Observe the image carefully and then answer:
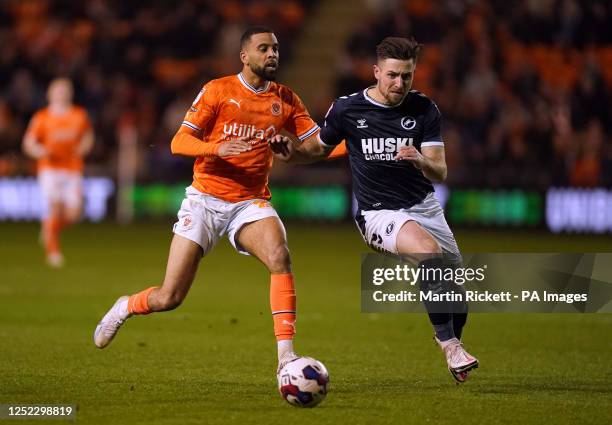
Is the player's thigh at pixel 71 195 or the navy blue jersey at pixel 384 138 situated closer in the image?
the navy blue jersey at pixel 384 138

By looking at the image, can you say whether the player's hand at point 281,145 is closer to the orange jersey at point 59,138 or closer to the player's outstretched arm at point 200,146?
the player's outstretched arm at point 200,146

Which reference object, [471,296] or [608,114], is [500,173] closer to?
[608,114]

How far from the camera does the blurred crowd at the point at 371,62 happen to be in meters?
21.2

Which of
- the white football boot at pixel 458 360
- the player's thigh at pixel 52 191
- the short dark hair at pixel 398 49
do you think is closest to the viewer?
the white football boot at pixel 458 360

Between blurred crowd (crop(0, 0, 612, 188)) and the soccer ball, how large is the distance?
46.7 feet

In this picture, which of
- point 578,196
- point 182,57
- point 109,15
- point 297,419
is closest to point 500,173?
point 578,196

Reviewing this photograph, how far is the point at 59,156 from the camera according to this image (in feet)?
56.1

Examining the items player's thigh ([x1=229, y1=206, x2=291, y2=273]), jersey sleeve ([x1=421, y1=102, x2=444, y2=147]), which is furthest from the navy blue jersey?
player's thigh ([x1=229, y1=206, x2=291, y2=273])

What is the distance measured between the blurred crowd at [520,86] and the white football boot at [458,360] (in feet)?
43.2

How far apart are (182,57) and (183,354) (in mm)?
16933

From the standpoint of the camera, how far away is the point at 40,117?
677 inches

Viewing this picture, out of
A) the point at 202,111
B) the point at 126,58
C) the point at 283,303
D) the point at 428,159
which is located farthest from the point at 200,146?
the point at 126,58

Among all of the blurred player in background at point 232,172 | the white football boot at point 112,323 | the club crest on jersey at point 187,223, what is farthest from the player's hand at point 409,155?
the white football boot at point 112,323

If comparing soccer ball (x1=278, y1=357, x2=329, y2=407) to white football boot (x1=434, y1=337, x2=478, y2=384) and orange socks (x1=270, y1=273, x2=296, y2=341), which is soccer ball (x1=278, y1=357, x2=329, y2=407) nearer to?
orange socks (x1=270, y1=273, x2=296, y2=341)
